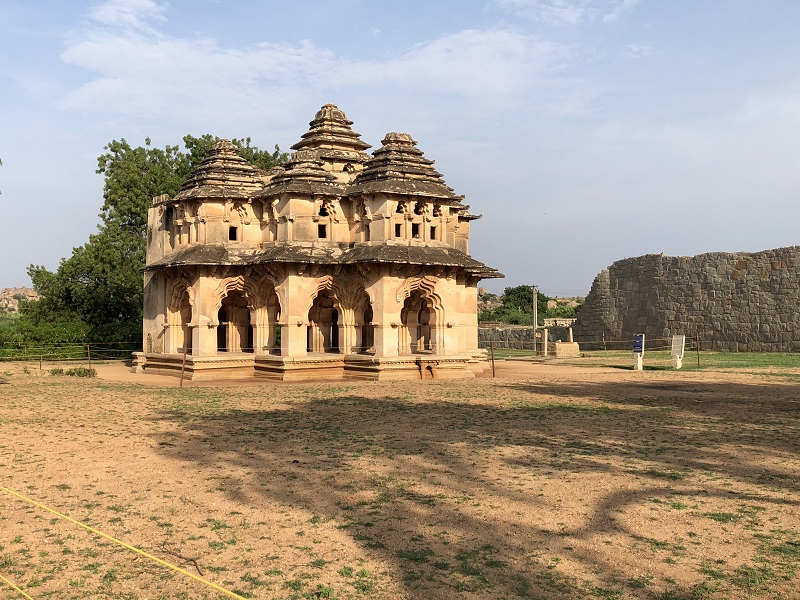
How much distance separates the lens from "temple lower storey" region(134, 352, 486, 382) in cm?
2262

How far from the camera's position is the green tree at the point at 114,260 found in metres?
38.1

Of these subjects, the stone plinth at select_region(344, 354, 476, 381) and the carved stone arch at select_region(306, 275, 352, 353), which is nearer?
the stone plinth at select_region(344, 354, 476, 381)

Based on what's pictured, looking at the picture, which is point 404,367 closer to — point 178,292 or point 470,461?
point 178,292

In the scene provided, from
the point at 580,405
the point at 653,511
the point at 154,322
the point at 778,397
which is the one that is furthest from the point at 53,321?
the point at 653,511

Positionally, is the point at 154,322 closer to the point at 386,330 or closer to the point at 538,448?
the point at 386,330

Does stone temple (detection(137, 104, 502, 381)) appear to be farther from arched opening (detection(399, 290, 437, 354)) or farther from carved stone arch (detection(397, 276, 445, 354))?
arched opening (detection(399, 290, 437, 354))

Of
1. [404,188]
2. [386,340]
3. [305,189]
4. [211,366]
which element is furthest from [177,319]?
[404,188]

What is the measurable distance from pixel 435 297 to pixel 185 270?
7757mm

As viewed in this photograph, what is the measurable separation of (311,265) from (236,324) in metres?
5.50

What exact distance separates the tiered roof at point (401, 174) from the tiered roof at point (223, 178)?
3551 mm

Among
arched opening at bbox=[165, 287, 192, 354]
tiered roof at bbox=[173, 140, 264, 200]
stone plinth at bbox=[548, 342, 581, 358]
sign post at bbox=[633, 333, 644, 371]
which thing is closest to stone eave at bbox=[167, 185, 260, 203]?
tiered roof at bbox=[173, 140, 264, 200]

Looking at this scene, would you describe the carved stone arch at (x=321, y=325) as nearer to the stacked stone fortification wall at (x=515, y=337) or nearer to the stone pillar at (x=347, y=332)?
the stone pillar at (x=347, y=332)

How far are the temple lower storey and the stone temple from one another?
3 cm

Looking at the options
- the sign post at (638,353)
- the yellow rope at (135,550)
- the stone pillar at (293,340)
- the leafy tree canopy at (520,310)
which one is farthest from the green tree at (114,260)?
the leafy tree canopy at (520,310)
